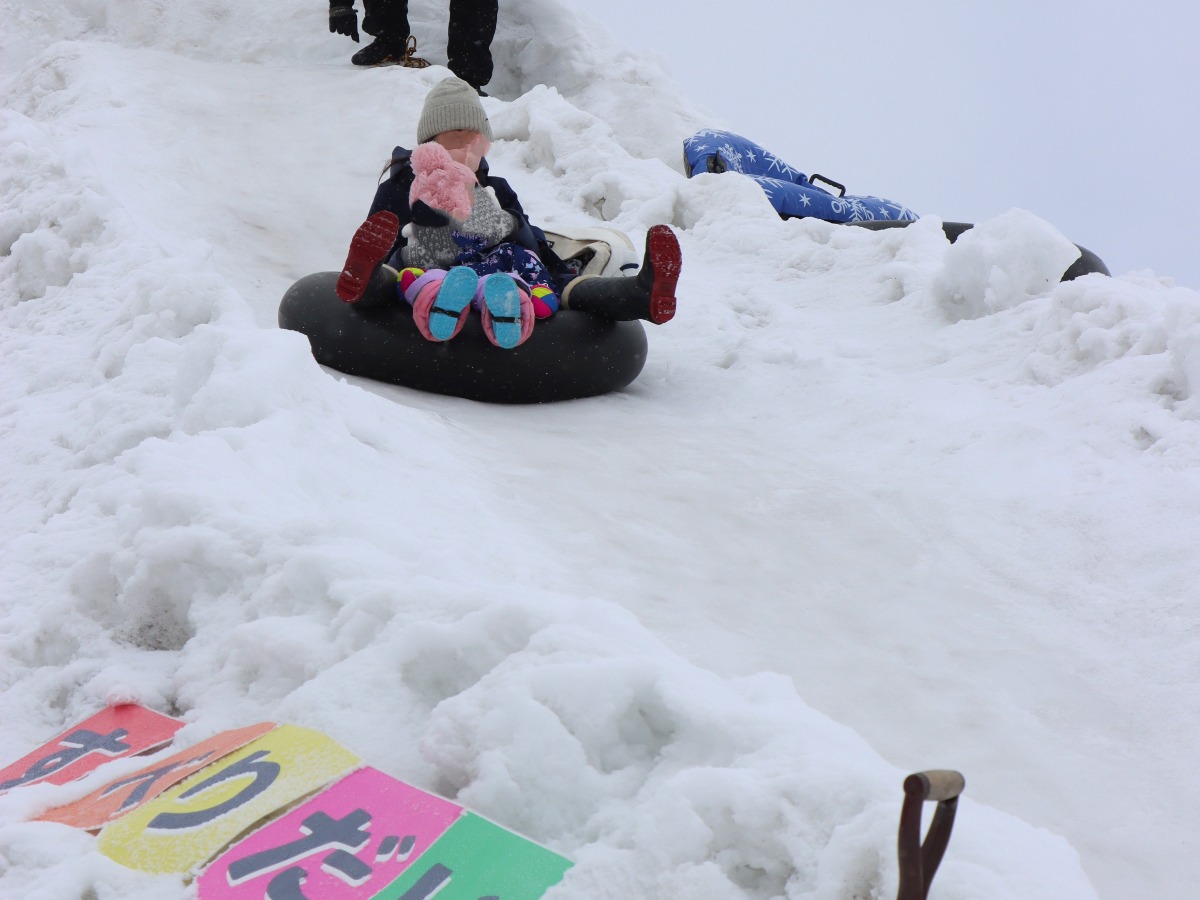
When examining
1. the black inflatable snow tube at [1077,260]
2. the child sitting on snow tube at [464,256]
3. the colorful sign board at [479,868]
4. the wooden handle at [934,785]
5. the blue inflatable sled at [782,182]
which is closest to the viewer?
the wooden handle at [934,785]

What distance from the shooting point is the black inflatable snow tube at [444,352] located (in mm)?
3738

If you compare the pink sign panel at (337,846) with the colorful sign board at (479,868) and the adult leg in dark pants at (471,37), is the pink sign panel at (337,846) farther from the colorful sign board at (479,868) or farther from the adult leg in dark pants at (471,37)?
the adult leg in dark pants at (471,37)

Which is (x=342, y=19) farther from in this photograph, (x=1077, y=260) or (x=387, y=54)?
(x=1077, y=260)

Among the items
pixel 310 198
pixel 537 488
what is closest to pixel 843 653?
pixel 537 488

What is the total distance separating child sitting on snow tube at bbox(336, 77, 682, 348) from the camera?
3627 mm

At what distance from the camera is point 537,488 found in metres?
2.79

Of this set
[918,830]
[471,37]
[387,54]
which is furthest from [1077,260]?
[387,54]

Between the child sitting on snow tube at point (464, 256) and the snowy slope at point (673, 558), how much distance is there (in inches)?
14.0

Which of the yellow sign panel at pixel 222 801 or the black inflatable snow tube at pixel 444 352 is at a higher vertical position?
the yellow sign panel at pixel 222 801

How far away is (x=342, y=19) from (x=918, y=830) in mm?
8918

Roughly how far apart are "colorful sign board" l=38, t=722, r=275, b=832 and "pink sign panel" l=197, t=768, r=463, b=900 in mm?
197

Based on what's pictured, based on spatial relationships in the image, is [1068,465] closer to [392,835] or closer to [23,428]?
[392,835]

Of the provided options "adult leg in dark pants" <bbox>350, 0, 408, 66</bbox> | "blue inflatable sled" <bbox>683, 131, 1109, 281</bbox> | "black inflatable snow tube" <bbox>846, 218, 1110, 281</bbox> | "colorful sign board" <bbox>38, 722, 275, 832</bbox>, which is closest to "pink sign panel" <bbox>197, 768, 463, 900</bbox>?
"colorful sign board" <bbox>38, 722, 275, 832</bbox>

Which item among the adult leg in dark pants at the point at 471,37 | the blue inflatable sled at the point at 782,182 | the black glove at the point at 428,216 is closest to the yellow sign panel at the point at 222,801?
the black glove at the point at 428,216
